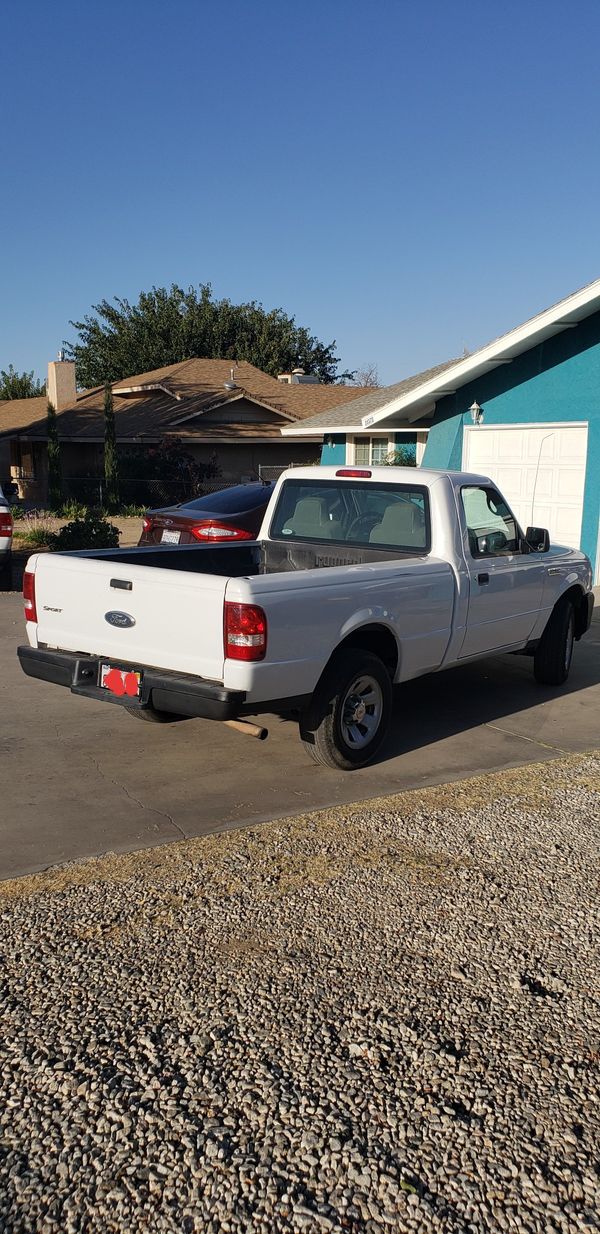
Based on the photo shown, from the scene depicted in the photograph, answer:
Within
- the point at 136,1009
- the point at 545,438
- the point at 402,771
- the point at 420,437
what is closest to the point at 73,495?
the point at 420,437

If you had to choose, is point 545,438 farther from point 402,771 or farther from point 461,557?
point 402,771

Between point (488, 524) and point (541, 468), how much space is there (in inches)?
308

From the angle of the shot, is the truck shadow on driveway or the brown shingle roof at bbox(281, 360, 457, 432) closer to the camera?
the truck shadow on driveway

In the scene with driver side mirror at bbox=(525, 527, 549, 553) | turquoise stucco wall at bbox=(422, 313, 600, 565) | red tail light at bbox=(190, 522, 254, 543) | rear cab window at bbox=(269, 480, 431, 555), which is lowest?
red tail light at bbox=(190, 522, 254, 543)

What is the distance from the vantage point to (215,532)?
1204 cm

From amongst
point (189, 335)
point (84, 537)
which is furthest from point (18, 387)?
point (84, 537)

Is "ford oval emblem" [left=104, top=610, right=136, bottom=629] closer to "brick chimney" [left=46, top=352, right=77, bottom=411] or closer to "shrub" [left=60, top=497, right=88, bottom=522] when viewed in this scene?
"shrub" [left=60, top=497, right=88, bottom=522]

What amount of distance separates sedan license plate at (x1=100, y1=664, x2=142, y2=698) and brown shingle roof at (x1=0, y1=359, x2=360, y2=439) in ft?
89.0

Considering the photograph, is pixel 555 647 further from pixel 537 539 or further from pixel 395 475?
pixel 395 475

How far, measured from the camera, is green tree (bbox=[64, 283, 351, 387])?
51750 mm

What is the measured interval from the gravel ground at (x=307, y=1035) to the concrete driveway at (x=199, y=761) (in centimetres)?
33

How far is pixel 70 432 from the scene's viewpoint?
33.5m

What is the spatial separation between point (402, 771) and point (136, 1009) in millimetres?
2983

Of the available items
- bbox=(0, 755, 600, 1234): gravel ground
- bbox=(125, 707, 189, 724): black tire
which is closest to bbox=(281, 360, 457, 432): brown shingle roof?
bbox=(125, 707, 189, 724): black tire
